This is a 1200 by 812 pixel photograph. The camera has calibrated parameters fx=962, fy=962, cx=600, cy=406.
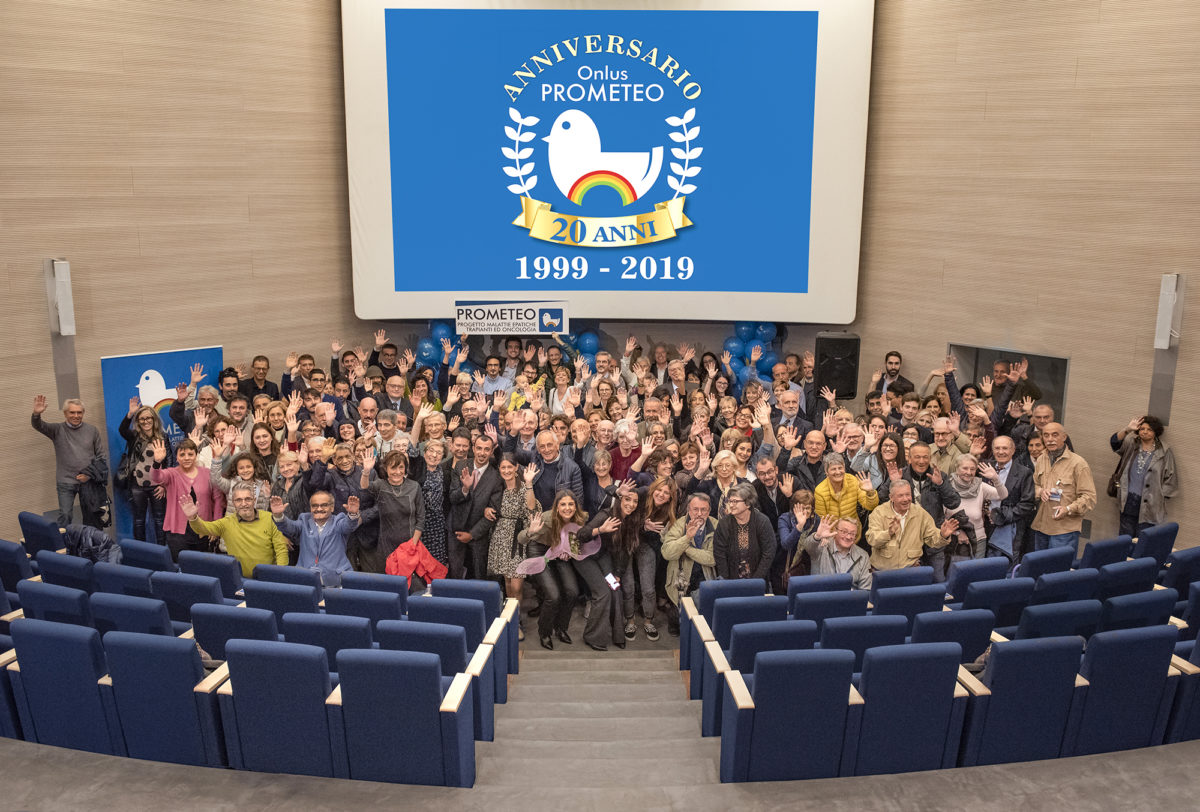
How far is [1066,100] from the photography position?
8836mm

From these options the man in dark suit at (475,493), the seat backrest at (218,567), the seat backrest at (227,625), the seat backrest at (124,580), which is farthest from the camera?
the man in dark suit at (475,493)

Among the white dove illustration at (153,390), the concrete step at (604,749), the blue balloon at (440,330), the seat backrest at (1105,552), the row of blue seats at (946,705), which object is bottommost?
the concrete step at (604,749)

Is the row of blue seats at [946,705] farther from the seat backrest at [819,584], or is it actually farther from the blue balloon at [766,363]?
the blue balloon at [766,363]

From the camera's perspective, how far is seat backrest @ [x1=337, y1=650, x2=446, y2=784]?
4.24m

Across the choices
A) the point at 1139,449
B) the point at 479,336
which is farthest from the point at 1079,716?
the point at 479,336

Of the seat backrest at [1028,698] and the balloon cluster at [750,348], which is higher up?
the balloon cluster at [750,348]

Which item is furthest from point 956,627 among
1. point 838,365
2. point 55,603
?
point 838,365

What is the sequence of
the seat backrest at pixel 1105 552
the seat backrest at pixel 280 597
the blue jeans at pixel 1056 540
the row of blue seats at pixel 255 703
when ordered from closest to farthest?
the row of blue seats at pixel 255 703
the seat backrest at pixel 280 597
the seat backrest at pixel 1105 552
the blue jeans at pixel 1056 540

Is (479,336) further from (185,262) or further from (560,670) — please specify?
(560,670)

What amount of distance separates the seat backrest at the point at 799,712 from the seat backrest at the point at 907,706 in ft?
0.43

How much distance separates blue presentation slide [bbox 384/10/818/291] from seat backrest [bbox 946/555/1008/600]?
5326mm

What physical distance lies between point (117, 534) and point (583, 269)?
5492 mm

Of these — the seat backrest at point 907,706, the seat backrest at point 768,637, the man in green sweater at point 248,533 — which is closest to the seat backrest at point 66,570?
the man in green sweater at point 248,533

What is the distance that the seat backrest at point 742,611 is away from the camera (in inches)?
209
